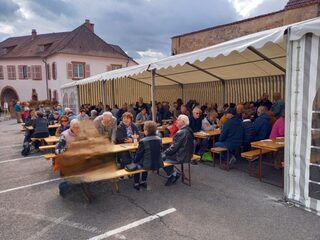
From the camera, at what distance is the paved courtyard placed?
3191mm

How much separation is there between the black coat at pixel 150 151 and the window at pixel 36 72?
94.1 ft

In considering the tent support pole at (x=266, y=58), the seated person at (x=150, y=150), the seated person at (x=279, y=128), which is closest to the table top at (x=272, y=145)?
the seated person at (x=279, y=128)

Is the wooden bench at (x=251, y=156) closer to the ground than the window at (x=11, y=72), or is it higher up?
closer to the ground

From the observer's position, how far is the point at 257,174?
5.28m

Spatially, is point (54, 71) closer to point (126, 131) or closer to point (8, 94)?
point (8, 94)

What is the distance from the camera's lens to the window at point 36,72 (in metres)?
29.3

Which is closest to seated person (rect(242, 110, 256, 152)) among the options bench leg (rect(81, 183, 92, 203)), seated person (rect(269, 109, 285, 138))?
seated person (rect(269, 109, 285, 138))

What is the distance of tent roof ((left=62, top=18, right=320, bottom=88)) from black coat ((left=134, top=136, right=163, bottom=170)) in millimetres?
2062

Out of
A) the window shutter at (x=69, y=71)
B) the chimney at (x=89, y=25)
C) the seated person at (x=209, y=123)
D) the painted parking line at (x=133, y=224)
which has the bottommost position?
the painted parking line at (x=133, y=224)

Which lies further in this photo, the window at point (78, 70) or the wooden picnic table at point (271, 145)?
the window at point (78, 70)

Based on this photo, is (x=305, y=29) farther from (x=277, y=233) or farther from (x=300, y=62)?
(x=277, y=233)

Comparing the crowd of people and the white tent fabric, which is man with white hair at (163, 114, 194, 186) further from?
the white tent fabric

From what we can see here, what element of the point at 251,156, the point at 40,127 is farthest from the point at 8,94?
the point at 251,156

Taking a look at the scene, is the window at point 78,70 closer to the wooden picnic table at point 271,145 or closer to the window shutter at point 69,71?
the window shutter at point 69,71
